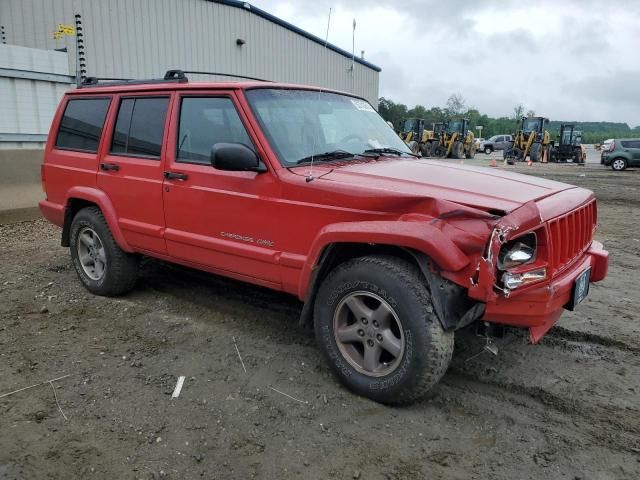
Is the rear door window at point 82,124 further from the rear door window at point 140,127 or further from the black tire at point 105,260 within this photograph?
the black tire at point 105,260

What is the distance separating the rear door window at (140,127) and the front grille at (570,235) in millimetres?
2984

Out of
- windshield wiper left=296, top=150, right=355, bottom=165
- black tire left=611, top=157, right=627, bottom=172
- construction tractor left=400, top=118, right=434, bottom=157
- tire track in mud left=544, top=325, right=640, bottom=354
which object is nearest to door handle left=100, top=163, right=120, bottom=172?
windshield wiper left=296, top=150, right=355, bottom=165

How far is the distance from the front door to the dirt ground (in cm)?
66

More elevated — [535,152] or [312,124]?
[312,124]

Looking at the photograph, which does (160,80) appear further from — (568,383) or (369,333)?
(568,383)

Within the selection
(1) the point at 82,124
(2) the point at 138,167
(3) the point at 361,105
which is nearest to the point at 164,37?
(1) the point at 82,124

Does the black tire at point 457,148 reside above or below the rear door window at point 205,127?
below

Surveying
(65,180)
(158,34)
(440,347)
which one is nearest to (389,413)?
(440,347)

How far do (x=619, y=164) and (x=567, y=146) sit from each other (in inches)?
209

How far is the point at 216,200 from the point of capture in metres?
3.73

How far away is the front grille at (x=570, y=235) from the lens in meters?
2.97

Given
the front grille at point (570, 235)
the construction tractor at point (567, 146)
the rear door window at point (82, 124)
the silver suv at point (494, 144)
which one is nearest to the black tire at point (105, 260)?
the rear door window at point (82, 124)

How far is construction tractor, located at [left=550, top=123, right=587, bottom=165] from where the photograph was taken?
28281mm

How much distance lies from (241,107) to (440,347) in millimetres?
2091
